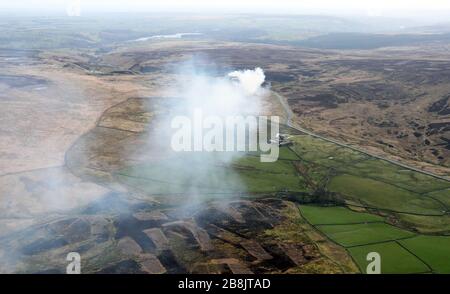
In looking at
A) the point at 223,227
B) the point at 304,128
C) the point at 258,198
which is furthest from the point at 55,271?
the point at 304,128

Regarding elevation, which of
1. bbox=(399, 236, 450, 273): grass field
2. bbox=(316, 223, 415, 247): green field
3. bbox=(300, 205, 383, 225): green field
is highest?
bbox=(300, 205, 383, 225): green field

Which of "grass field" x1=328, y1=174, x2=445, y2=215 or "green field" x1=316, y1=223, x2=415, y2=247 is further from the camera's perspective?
"grass field" x1=328, y1=174, x2=445, y2=215

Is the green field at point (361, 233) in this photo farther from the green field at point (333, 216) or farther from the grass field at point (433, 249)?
the grass field at point (433, 249)

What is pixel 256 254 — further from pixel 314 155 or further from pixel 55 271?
pixel 314 155

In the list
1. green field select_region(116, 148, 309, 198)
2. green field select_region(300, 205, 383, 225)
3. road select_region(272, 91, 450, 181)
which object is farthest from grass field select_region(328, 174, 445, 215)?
road select_region(272, 91, 450, 181)

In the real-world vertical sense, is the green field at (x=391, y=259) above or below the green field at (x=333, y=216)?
below

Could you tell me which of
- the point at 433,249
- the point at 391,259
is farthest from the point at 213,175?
the point at 433,249

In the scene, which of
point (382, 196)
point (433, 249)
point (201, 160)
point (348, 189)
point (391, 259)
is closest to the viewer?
point (391, 259)

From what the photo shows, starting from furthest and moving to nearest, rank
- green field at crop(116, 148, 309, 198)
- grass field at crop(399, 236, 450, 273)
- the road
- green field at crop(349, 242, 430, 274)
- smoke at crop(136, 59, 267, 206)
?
the road → green field at crop(116, 148, 309, 198) → smoke at crop(136, 59, 267, 206) → grass field at crop(399, 236, 450, 273) → green field at crop(349, 242, 430, 274)

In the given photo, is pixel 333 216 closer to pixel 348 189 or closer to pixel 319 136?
pixel 348 189

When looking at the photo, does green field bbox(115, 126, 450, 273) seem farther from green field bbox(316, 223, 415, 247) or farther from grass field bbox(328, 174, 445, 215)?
green field bbox(316, 223, 415, 247)

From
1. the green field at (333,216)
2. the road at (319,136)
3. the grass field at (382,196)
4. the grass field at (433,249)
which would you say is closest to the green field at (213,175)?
the grass field at (382,196)
